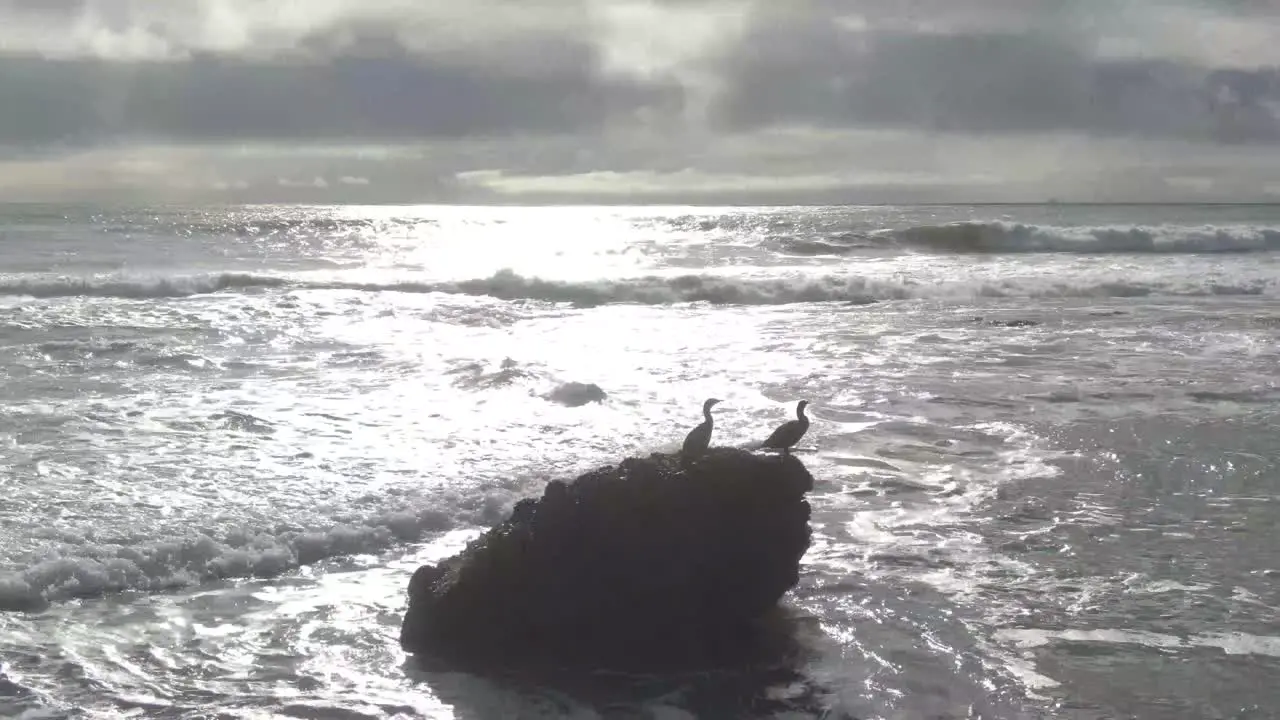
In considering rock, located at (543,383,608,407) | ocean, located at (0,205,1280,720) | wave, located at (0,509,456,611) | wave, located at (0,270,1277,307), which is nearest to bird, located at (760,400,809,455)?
ocean, located at (0,205,1280,720)

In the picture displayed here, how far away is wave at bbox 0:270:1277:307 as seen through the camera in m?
25.2

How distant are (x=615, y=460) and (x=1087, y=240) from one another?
3734 centimetres

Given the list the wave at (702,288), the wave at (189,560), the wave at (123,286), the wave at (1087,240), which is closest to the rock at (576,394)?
the wave at (189,560)

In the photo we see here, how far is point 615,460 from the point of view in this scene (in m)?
8.66

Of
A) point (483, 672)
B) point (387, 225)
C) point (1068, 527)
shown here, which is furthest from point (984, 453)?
point (387, 225)

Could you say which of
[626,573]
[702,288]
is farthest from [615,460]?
[702,288]

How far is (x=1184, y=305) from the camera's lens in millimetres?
22750

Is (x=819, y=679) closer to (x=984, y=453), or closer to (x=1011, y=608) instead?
(x=1011, y=608)

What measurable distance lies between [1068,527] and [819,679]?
297cm

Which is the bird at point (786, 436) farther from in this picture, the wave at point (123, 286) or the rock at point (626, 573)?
the wave at point (123, 286)

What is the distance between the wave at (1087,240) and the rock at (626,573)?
3829cm

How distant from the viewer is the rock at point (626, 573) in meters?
5.07

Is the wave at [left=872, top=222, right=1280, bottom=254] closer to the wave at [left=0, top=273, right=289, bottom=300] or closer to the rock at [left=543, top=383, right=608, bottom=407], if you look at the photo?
the wave at [left=0, top=273, right=289, bottom=300]

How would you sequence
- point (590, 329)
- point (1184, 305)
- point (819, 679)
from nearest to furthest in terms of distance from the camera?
point (819, 679), point (590, 329), point (1184, 305)
